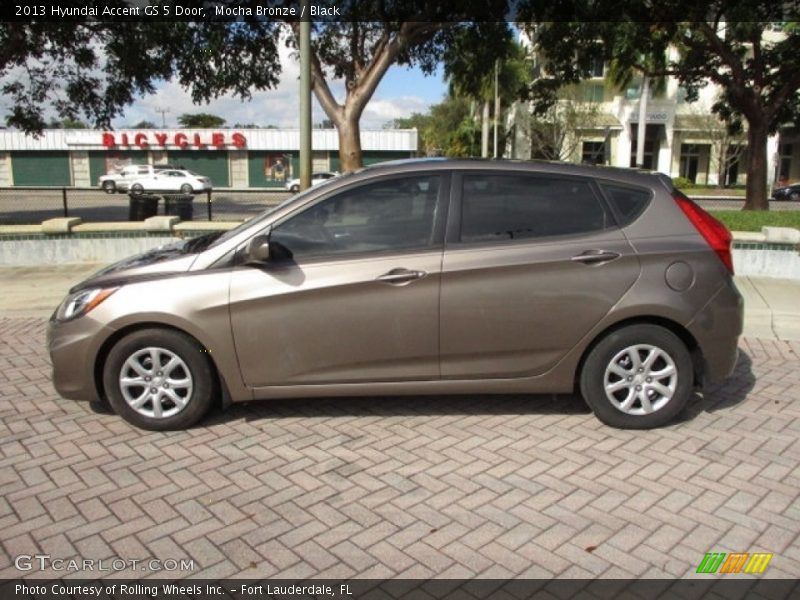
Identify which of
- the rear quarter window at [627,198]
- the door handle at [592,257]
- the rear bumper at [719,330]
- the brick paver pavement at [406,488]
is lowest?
the brick paver pavement at [406,488]

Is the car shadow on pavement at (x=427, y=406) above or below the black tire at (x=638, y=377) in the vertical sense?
below

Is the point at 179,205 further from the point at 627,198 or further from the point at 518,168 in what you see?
the point at 627,198

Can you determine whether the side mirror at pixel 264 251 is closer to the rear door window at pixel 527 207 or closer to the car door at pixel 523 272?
the car door at pixel 523 272

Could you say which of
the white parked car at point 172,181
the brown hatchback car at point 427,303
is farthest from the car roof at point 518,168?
the white parked car at point 172,181

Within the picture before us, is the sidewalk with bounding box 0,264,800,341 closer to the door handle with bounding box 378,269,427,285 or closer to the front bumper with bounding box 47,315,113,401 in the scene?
the front bumper with bounding box 47,315,113,401

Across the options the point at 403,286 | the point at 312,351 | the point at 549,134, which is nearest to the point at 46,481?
the point at 312,351

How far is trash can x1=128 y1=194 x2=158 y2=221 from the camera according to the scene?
12355 mm

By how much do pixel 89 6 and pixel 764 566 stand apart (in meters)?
12.6

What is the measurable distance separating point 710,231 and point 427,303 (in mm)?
1868

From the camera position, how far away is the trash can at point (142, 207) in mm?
12355

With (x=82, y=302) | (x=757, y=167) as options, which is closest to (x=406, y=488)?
(x=82, y=302)

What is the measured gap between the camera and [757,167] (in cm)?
1645

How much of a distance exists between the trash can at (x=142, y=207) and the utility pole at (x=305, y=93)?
455 centimetres

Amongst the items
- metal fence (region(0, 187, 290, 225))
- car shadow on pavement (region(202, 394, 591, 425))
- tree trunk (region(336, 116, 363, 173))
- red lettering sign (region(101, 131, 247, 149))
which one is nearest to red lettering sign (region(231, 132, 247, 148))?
red lettering sign (region(101, 131, 247, 149))
